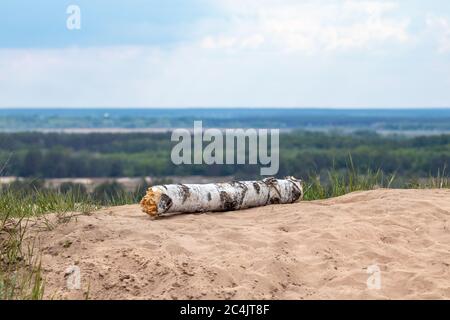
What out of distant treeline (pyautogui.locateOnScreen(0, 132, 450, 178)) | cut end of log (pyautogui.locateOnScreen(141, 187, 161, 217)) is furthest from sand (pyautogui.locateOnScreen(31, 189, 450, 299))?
distant treeline (pyautogui.locateOnScreen(0, 132, 450, 178))

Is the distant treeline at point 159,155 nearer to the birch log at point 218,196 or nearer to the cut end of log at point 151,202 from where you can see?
the birch log at point 218,196

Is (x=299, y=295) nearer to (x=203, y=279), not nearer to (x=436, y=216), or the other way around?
(x=203, y=279)

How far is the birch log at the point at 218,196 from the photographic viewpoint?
10055mm

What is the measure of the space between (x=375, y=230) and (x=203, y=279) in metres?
2.33

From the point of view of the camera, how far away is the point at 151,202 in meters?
10.0

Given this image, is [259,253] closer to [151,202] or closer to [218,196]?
[151,202]

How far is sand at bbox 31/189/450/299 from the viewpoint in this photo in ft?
26.7

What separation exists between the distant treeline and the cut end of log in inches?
2106

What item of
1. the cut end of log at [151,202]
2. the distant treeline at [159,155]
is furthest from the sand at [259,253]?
the distant treeline at [159,155]

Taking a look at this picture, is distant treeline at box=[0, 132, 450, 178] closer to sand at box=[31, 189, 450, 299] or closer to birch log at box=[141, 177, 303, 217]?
birch log at box=[141, 177, 303, 217]

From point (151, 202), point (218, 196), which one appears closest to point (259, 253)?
point (151, 202)

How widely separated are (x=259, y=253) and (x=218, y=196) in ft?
5.94

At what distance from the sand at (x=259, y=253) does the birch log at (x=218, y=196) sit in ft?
0.47

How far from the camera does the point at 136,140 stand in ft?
416
